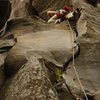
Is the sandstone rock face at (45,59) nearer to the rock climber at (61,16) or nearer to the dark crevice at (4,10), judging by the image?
the rock climber at (61,16)

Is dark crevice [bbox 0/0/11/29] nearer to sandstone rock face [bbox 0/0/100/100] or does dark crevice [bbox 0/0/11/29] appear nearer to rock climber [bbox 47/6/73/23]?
sandstone rock face [bbox 0/0/100/100]

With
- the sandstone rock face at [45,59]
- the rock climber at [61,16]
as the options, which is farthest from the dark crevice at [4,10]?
the rock climber at [61,16]

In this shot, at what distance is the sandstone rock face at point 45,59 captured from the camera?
664 cm

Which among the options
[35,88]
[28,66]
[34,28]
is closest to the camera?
[35,88]

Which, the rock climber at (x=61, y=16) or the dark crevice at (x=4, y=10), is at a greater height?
the dark crevice at (x=4, y=10)

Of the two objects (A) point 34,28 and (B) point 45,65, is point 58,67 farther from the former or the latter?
(A) point 34,28

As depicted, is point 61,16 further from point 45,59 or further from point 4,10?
point 45,59

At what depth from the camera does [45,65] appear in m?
8.09

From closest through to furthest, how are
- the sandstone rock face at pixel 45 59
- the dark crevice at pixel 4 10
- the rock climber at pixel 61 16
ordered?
the sandstone rock face at pixel 45 59 < the rock climber at pixel 61 16 < the dark crevice at pixel 4 10

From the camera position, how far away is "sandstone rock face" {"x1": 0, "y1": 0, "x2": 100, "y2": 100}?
6645mm

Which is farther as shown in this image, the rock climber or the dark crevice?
the dark crevice

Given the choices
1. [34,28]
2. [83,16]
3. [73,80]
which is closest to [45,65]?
[73,80]

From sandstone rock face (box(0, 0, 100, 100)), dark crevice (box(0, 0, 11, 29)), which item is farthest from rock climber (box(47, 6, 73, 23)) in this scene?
dark crevice (box(0, 0, 11, 29))

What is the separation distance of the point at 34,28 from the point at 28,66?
4.75 m
